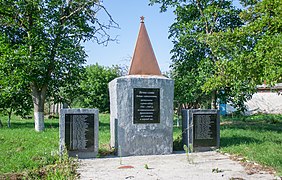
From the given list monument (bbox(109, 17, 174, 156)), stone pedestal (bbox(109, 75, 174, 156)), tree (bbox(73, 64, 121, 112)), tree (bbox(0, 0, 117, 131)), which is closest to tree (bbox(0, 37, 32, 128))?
tree (bbox(0, 0, 117, 131))

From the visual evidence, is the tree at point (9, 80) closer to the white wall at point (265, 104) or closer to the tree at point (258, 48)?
the tree at point (258, 48)

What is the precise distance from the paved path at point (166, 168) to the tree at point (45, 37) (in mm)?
7165

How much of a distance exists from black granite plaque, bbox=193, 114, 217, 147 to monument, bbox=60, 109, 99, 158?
2.64m

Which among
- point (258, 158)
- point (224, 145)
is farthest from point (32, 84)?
point (258, 158)

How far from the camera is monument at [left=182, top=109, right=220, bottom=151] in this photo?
8211 mm

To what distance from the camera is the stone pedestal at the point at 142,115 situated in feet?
25.5

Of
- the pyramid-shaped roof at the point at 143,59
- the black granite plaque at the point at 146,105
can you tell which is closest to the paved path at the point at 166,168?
the black granite plaque at the point at 146,105

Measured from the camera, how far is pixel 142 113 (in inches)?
311

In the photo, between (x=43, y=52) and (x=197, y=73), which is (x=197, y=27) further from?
(x=43, y=52)

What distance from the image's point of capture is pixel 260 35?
831 cm

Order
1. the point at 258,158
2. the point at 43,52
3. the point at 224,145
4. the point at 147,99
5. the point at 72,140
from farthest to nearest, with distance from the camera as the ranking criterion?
the point at 43,52 < the point at 224,145 < the point at 147,99 < the point at 72,140 < the point at 258,158

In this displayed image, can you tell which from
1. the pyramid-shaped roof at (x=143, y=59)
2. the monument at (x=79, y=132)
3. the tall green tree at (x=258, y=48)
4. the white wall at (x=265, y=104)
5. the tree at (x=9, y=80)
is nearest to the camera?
the tall green tree at (x=258, y=48)

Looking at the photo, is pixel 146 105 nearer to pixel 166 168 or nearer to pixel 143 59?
pixel 143 59

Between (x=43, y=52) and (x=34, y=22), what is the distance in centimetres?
149
